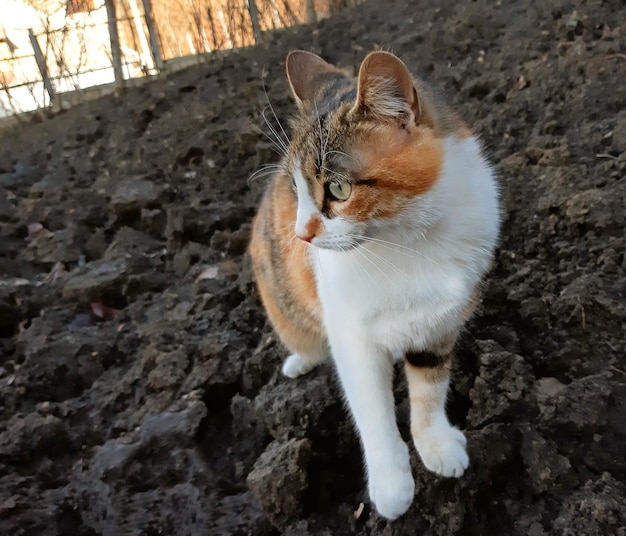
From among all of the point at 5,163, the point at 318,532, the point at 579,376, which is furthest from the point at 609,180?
the point at 5,163

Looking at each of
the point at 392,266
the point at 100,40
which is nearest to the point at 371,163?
the point at 392,266

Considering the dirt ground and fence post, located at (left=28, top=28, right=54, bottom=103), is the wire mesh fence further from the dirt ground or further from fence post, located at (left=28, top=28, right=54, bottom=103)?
the dirt ground

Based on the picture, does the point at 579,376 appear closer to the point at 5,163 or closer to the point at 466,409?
the point at 466,409

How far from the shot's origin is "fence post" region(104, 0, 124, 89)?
543 cm

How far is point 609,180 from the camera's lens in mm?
2254

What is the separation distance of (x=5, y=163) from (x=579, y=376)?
4568 mm

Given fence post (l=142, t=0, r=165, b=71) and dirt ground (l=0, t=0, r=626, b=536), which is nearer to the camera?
dirt ground (l=0, t=0, r=626, b=536)

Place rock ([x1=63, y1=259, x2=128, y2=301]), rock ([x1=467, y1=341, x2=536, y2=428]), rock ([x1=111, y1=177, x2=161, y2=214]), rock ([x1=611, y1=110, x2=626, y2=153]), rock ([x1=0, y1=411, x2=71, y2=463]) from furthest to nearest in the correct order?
rock ([x1=111, y1=177, x2=161, y2=214]) < rock ([x1=63, y1=259, x2=128, y2=301]) < rock ([x1=611, y1=110, x2=626, y2=153]) < rock ([x1=0, y1=411, x2=71, y2=463]) < rock ([x1=467, y1=341, x2=536, y2=428])

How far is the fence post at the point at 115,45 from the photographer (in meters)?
5.43

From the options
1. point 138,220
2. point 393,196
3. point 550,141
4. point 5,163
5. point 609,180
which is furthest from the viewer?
point 5,163

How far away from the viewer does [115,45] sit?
558 cm

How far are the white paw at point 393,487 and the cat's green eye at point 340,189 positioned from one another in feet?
2.43

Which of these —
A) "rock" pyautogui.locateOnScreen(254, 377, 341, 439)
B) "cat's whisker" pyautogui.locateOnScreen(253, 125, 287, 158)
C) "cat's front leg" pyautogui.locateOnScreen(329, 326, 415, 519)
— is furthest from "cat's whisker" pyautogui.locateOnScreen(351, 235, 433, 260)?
"rock" pyautogui.locateOnScreen(254, 377, 341, 439)

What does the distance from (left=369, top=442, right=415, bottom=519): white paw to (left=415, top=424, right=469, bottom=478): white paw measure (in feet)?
0.20
